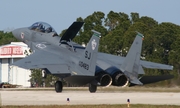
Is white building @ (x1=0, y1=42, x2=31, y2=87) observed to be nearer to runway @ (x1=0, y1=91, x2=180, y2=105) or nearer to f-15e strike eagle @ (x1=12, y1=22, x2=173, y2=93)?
f-15e strike eagle @ (x1=12, y1=22, x2=173, y2=93)

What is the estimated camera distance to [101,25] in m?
80.9

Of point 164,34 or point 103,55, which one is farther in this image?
point 164,34

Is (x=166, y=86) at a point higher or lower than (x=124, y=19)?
lower

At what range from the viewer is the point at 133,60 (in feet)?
96.6

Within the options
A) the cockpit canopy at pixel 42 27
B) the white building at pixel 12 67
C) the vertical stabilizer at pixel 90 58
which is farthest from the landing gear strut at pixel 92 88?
the white building at pixel 12 67

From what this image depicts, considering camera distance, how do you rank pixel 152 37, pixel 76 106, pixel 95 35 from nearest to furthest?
pixel 76 106 → pixel 95 35 → pixel 152 37

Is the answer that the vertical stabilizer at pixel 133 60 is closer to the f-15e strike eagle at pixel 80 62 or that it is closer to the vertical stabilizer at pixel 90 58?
the f-15e strike eagle at pixel 80 62

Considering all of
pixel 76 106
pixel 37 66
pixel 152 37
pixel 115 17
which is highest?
pixel 115 17

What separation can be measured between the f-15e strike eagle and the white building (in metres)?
35.7

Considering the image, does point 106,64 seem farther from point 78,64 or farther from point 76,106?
point 76,106

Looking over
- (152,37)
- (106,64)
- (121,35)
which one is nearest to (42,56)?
(106,64)

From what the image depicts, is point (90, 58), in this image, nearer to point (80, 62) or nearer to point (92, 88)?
point (80, 62)

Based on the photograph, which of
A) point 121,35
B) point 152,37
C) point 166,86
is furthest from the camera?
point 121,35

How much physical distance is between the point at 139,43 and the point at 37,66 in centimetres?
605
